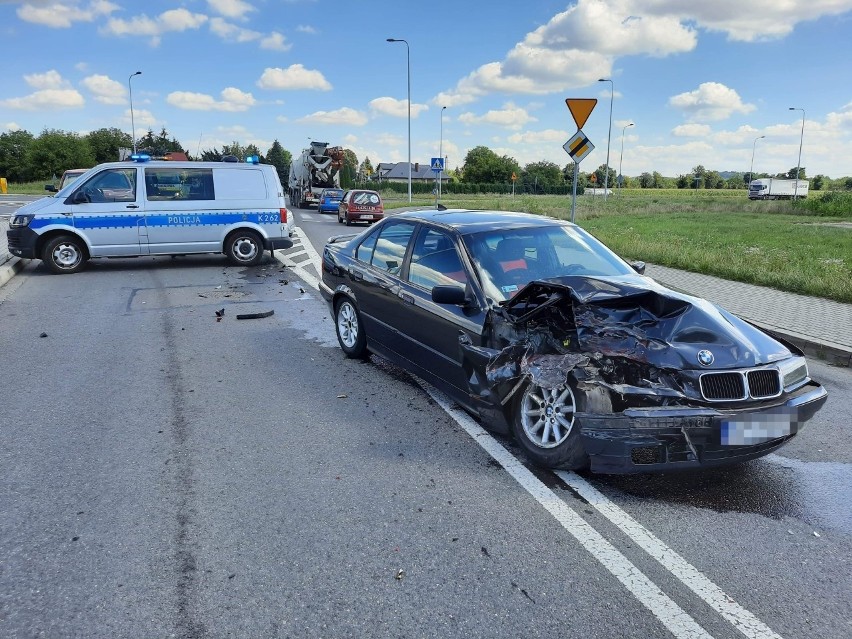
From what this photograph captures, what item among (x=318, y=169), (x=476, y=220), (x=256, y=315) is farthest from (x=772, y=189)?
(x=476, y=220)

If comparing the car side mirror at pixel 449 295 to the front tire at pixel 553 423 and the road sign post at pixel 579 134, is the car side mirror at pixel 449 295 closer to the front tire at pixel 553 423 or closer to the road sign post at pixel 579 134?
the front tire at pixel 553 423

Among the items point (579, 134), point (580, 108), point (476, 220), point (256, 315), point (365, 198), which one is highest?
point (580, 108)

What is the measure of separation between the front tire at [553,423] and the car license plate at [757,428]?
630 millimetres

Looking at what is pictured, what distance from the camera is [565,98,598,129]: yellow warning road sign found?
33.6 feet

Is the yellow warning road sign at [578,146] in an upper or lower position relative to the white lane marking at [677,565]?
upper

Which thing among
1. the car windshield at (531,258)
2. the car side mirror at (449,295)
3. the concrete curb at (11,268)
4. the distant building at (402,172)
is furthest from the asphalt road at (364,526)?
the distant building at (402,172)

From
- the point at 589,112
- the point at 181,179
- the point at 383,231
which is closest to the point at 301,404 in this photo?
the point at 383,231

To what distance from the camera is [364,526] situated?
132 inches

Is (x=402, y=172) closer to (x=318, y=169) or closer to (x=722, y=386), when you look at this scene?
(x=318, y=169)

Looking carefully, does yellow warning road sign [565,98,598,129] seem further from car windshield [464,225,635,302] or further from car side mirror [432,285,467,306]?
car side mirror [432,285,467,306]

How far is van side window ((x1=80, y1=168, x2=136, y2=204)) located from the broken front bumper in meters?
11.1

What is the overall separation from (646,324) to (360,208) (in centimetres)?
2235

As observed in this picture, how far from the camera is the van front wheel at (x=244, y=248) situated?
1312 cm

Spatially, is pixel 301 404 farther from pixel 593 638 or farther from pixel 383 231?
pixel 593 638
